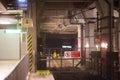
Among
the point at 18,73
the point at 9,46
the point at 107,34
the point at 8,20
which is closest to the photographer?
the point at 18,73

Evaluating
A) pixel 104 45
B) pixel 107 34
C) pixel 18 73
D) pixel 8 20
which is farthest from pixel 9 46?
pixel 18 73

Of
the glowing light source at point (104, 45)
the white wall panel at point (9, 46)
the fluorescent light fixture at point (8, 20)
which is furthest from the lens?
the white wall panel at point (9, 46)

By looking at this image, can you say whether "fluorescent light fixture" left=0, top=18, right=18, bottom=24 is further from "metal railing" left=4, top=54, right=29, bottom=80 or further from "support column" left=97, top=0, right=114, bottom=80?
"metal railing" left=4, top=54, right=29, bottom=80

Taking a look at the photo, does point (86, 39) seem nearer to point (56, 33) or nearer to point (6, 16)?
point (6, 16)

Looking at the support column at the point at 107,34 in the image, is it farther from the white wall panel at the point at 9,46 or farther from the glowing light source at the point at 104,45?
the white wall panel at the point at 9,46

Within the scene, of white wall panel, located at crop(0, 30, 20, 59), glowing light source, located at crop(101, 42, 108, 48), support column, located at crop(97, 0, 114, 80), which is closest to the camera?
support column, located at crop(97, 0, 114, 80)

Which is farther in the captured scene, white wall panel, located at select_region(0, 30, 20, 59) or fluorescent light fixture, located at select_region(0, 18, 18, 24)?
white wall panel, located at select_region(0, 30, 20, 59)

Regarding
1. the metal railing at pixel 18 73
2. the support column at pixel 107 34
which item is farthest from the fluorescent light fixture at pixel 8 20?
the metal railing at pixel 18 73

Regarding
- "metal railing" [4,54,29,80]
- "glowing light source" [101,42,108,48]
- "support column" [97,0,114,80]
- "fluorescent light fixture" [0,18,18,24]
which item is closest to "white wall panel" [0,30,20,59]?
"fluorescent light fixture" [0,18,18,24]

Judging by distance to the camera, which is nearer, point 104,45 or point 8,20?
point 104,45

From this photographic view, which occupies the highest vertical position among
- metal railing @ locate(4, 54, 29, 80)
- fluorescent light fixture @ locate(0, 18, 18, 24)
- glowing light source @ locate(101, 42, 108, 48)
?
fluorescent light fixture @ locate(0, 18, 18, 24)

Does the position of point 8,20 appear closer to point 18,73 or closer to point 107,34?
point 107,34

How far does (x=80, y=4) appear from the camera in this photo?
82.9 ft

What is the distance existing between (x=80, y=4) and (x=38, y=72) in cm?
868
